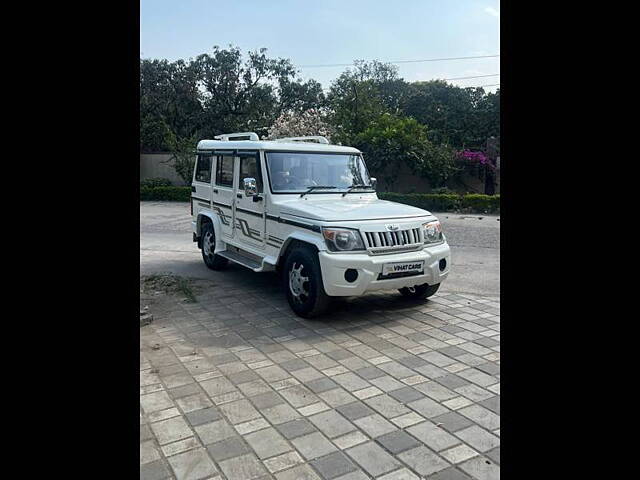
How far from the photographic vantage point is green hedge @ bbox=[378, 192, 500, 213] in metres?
18.6

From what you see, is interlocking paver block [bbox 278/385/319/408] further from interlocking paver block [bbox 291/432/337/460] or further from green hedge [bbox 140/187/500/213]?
green hedge [bbox 140/187/500/213]

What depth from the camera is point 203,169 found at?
863 centimetres

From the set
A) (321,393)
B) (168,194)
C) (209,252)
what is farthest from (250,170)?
(168,194)

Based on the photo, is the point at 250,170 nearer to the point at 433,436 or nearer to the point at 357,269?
the point at 357,269

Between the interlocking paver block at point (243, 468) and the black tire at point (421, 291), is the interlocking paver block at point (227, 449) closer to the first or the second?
the interlocking paver block at point (243, 468)

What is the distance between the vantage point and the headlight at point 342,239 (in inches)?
218

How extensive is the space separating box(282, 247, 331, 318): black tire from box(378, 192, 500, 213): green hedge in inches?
531

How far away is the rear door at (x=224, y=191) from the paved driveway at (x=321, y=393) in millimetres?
1733

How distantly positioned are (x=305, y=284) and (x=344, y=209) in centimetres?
98

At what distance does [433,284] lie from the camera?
6.27 m

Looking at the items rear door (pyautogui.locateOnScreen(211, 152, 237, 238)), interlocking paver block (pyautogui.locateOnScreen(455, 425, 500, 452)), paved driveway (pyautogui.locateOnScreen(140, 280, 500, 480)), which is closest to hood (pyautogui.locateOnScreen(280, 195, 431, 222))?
paved driveway (pyautogui.locateOnScreen(140, 280, 500, 480))
